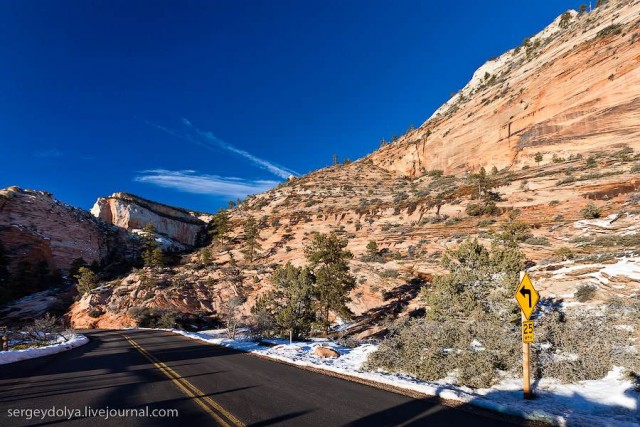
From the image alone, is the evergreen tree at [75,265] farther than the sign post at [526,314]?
Yes

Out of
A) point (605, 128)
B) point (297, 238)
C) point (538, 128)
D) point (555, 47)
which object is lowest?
point (297, 238)

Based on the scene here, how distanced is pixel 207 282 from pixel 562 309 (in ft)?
131

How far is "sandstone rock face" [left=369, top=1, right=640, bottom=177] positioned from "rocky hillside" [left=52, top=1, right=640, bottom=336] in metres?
0.20

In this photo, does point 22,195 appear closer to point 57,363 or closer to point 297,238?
point 297,238

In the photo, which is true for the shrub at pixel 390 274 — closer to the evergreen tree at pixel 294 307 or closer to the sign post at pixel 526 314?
the evergreen tree at pixel 294 307

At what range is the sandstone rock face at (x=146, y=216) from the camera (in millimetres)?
87000

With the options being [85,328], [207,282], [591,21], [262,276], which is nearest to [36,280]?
[85,328]

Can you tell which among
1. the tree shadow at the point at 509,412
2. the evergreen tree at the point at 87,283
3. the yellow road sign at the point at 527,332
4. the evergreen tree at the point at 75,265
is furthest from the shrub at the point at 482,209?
the evergreen tree at the point at 75,265

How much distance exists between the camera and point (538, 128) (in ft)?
168

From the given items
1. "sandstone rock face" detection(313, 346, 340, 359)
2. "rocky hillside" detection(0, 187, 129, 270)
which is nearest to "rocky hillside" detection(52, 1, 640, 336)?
"sandstone rock face" detection(313, 346, 340, 359)

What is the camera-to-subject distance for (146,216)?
9006 cm

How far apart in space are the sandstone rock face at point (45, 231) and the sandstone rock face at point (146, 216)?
472 inches

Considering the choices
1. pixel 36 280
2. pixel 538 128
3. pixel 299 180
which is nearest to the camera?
pixel 538 128

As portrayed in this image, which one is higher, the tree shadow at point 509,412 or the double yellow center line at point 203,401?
the tree shadow at point 509,412
